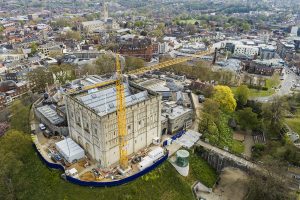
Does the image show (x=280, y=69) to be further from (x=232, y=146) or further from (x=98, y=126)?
(x=98, y=126)

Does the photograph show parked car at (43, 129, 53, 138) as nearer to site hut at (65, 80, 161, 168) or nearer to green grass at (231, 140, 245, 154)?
site hut at (65, 80, 161, 168)

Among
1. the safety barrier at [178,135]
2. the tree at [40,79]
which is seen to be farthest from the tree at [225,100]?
the tree at [40,79]

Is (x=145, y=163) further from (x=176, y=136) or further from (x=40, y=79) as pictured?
(x=40, y=79)

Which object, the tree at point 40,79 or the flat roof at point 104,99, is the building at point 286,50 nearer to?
the flat roof at point 104,99

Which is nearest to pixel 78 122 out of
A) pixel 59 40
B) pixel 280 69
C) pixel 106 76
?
pixel 106 76

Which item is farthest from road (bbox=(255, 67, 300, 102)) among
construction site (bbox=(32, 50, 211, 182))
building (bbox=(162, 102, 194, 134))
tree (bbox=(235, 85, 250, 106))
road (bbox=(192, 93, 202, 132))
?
construction site (bbox=(32, 50, 211, 182))

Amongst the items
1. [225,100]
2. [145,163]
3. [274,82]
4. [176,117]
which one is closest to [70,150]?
[145,163]
